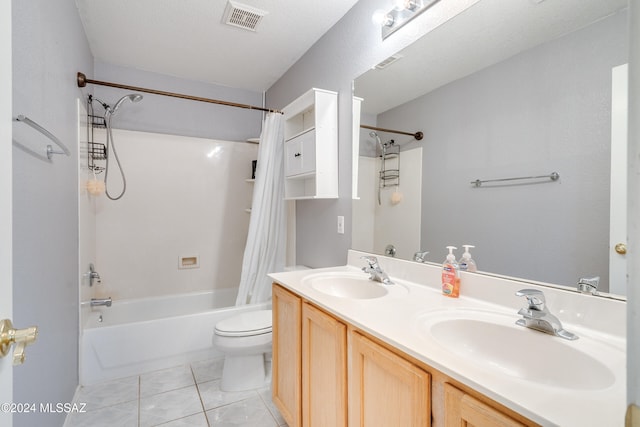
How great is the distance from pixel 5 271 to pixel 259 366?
5.54 feet

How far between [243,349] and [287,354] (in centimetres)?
53

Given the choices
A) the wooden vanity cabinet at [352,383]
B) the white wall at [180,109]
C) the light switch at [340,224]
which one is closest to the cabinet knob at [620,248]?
the wooden vanity cabinet at [352,383]

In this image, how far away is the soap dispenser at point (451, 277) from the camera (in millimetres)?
1194

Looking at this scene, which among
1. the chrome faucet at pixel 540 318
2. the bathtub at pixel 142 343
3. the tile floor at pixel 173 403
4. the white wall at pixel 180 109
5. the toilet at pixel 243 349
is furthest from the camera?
the white wall at pixel 180 109

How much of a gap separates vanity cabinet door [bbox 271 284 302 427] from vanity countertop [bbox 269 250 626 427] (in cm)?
13

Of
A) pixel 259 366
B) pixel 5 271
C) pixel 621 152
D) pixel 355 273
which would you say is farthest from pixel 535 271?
pixel 259 366

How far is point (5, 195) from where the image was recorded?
56 centimetres

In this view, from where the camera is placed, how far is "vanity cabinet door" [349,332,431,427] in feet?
2.46

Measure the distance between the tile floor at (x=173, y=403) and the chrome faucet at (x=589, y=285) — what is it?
60.7 inches

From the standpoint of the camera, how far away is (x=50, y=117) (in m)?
1.38

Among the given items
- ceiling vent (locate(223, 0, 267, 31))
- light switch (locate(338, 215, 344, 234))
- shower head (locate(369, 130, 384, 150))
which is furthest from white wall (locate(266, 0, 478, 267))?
ceiling vent (locate(223, 0, 267, 31))

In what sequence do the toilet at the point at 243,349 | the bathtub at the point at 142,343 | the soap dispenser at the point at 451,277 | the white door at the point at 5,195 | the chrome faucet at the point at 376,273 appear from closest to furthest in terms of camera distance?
the white door at the point at 5,195 → the soap dispenser at the point at 451,277 → the chrome faucet at the point at 376,273 → the toilet at the point at 243,349 → the bathtub at the point at 142,343

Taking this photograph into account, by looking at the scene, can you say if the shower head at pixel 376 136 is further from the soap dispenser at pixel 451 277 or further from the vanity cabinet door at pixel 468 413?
the vanity cabinet door at pixel 468 413

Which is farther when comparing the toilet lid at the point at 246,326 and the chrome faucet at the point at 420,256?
the toilet lid at the point at 246,326
